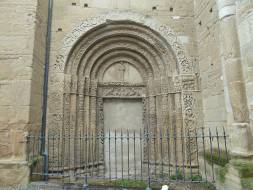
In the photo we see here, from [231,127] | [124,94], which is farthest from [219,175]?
[124,94]

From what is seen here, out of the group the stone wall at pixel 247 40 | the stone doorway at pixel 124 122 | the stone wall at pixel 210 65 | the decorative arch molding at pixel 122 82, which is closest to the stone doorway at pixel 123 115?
the stone doorway at pixel 124 122

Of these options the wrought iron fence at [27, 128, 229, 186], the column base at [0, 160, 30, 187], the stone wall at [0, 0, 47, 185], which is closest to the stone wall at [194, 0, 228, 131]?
the wrought iron fence at [27, 128, 229, 186]

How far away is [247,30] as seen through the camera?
3.44 metres

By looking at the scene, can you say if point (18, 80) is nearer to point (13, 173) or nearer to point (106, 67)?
point (13, 173)

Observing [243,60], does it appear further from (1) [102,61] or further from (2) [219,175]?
(1) [102,61]

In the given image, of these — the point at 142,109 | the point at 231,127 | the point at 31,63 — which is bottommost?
the point at 231,127

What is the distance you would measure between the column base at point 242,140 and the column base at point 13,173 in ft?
12.0

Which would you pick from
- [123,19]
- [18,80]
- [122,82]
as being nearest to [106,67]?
[122,82]

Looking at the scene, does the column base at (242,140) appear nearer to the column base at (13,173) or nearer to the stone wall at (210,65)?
the stone wall at (210,65)

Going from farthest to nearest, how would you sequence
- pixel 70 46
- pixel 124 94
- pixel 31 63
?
pixel 124 94
pixel 70 46
pixel 31 63

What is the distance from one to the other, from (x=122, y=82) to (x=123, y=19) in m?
1.66

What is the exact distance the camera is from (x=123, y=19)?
228 inches

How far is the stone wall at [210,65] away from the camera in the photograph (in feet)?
15.3

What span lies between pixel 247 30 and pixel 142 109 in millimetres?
3367
